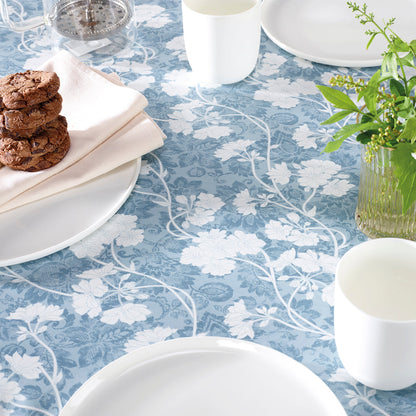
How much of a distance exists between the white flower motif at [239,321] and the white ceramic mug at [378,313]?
0.36ft

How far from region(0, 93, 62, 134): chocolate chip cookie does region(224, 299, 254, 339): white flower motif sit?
0.36 m

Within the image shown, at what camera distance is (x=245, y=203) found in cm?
95

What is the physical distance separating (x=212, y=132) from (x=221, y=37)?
0.16 m

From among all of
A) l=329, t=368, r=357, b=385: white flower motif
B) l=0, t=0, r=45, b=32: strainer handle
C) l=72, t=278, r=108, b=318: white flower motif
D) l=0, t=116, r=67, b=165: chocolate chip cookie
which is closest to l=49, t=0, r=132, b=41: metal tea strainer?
l=0, t=0, r=45, b=32: strainer handle

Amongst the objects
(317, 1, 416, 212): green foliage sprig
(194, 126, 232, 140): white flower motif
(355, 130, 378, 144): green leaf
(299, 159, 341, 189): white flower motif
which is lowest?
(299, 159, 341, 189): white flower motif

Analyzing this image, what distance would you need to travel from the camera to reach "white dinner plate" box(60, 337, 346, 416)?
2.26 ft

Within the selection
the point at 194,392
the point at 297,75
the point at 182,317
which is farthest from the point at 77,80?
the point at 194,392

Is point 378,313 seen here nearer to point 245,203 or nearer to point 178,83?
point 245,203

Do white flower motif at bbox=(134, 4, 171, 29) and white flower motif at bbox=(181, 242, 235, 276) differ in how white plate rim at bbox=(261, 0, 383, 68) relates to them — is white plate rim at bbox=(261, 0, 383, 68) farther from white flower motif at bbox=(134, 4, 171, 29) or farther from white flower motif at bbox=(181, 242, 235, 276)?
white flower motif at bbox=(181, 242, 235, 276)

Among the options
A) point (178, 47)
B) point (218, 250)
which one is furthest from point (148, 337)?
point (178, 47)

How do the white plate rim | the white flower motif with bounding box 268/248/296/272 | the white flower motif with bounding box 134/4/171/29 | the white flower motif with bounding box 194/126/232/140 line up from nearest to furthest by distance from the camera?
the white flower motif with bounding box 268/248/296/272 → the white flower motif with bounding box 194/126/232/140 → the white plate rim → the white flower motif with bounding box 134/4/171/29

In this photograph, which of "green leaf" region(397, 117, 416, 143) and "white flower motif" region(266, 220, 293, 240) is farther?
"white flower motif" region(266, 220, 293, 240)

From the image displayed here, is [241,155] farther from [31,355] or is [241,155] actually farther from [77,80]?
[31,355]

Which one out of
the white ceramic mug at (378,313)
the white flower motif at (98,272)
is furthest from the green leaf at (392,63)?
the white flower motif at (98,272)
